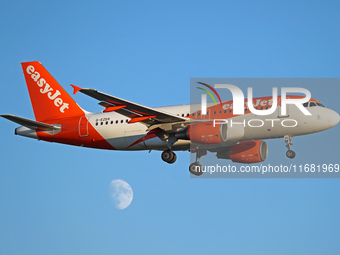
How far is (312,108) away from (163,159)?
379 inches

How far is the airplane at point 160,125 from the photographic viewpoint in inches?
1427

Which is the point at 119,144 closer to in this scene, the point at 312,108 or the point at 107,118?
the point at 107,118

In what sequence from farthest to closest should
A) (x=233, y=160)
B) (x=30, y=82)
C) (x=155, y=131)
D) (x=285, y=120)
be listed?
1. (x=30, y=82)
2. (x=233, y=160)
3. (x=155, y=131)
4. (x=285, y=120)

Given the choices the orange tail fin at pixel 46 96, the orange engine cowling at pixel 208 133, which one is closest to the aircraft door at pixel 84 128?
the orange tail fin at pixel 46 96

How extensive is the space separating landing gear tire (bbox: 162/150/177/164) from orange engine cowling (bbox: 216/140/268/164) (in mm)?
4085

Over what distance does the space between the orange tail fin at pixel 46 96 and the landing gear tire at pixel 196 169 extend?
27.1ft

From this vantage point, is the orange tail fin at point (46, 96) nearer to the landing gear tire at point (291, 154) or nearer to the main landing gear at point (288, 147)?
the main landing gear at point (288, 147)

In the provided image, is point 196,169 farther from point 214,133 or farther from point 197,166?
point 214,133

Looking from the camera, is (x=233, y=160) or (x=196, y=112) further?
(x=233, y=160)

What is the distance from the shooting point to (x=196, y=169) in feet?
136

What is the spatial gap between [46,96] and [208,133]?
1364cm

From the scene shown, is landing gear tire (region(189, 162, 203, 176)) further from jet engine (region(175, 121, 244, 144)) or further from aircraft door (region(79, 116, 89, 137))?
aircraft door (region(79, 116, 89, 137))

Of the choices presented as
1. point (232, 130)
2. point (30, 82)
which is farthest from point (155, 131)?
point (30, 82)

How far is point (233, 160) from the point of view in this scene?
137ft
